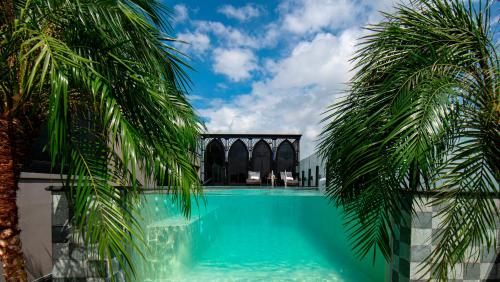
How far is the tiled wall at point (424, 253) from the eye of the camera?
296cm

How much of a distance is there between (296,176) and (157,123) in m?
19.0

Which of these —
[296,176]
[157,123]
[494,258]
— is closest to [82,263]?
[157,123]

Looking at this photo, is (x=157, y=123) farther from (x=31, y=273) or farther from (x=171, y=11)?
(x=31, y=273)

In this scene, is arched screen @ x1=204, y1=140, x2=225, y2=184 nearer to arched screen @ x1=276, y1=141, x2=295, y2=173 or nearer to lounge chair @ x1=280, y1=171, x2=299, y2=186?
arched screen @ x1=276, y1=141, x2=295, y2=173

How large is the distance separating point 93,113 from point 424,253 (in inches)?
135

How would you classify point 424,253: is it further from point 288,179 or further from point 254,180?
point 254,180

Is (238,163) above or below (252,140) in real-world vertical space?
below

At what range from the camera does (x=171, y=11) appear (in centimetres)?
331

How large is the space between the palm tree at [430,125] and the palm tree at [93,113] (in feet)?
5.40

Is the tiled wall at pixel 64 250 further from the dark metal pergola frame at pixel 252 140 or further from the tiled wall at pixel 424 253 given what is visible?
the dark metal pergola frame at pixel 252 140

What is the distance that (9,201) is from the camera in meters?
2.17

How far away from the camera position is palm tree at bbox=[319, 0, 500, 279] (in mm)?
2260

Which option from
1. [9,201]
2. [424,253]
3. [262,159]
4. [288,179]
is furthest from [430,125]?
[262,159]

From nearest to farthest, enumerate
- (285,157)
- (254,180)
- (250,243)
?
(250,243)
(254,180)
(285,157)
